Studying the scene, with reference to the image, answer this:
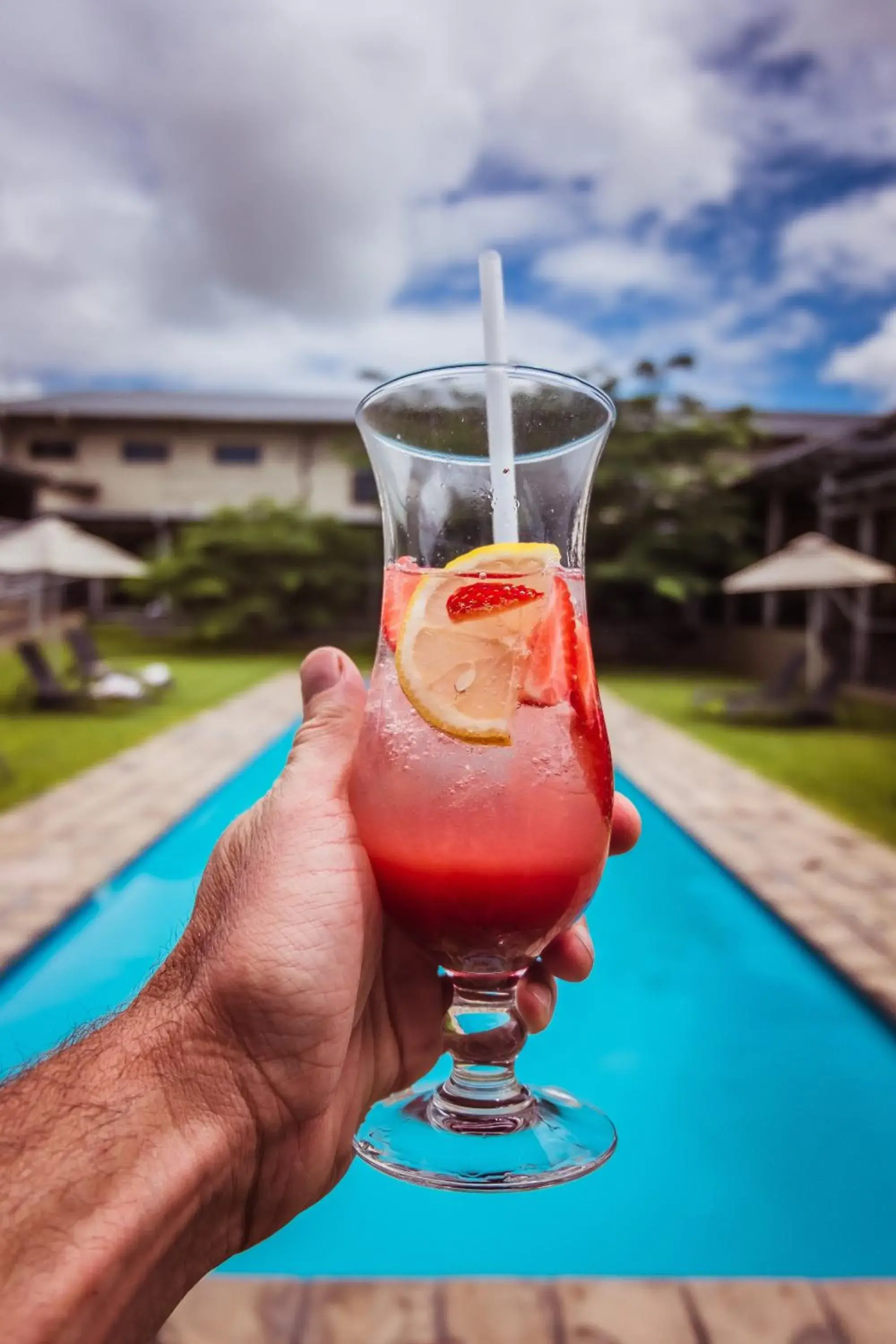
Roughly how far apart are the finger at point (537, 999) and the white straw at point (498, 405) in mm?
663

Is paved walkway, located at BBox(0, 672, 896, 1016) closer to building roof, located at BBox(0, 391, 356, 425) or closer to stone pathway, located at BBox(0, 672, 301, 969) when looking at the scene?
stone pathway, located at BBox(0, 672, 301, 969)

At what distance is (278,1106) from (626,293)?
3199 centimetres

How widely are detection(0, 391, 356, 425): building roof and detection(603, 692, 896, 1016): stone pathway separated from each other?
14891mm

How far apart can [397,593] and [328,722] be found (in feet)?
0.72

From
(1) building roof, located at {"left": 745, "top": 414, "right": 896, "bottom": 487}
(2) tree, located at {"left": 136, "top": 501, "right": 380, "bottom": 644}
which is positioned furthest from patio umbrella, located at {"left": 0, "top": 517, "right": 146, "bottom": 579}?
(1) building roof, located at {"left": 745, "top": 414, "right": 896, "bottom": 487}

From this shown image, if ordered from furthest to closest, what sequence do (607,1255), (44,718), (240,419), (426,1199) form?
(240,419)
(44,718)
(426,1199)
(607,1255)

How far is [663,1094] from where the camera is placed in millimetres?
2783

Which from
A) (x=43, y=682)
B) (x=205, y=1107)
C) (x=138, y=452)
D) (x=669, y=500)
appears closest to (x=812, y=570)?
(x=669, y=500)

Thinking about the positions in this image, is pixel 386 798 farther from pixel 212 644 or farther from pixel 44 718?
pixel 212 644

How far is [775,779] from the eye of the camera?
6.18 meters

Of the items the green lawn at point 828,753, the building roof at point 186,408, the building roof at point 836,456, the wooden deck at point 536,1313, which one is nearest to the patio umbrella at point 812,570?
the green lawn at point 828,753

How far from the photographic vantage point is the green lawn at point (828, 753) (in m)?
5.53

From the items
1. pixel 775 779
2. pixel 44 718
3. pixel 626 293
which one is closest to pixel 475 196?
pixel 626 293

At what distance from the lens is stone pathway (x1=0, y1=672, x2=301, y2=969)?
3.66 m
